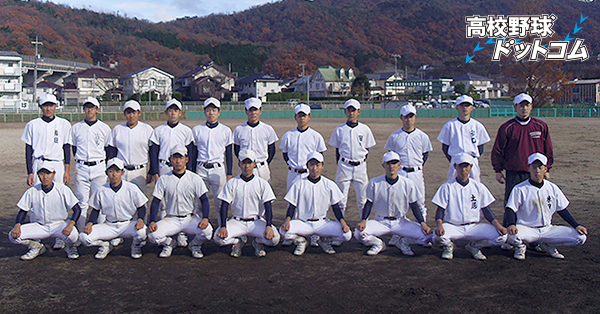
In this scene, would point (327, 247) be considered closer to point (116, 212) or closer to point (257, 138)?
point (257, 138)

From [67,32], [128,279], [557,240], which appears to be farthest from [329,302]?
[67,32]

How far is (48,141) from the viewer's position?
647 centimetres

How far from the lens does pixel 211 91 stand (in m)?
66.6

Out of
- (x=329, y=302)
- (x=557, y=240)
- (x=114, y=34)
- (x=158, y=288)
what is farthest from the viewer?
(x=114, y=34)

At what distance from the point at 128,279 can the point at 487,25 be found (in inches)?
1359

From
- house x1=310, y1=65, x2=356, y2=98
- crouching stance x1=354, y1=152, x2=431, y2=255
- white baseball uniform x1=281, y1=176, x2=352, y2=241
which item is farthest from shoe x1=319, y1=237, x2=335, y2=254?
house x1=310, y1=65, x2=356, y2=98

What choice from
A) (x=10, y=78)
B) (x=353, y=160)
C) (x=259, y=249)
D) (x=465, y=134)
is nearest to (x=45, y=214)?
(x=259, y=249)

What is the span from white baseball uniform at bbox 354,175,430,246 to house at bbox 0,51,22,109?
200ft

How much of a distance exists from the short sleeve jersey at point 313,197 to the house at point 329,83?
7591 centimetres

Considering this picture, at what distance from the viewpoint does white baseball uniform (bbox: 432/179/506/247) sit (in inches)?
218

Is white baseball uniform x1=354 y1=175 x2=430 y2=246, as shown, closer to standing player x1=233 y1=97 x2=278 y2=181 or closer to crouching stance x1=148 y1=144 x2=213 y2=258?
standing player x1=233 y1=97 x2=278 y2=181

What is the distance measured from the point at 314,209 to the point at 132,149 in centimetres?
262

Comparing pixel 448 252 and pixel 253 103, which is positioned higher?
pixel 253 103

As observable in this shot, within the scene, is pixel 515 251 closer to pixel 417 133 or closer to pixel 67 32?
pixel 417 133
